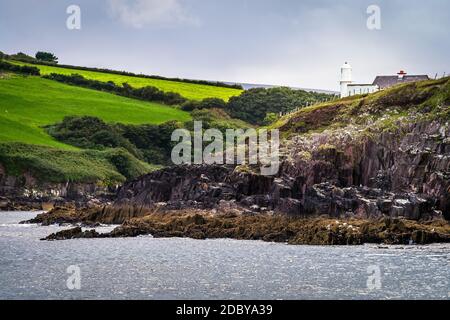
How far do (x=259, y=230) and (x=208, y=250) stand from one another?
886 cm

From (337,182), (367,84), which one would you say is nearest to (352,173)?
(337,182)

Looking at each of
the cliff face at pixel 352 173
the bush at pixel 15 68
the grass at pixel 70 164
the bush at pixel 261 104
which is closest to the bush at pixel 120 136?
the grass at pixel 70 164

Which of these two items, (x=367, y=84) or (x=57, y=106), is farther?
(x=57, y=106)

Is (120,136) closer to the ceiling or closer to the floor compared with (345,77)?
closer to the floor

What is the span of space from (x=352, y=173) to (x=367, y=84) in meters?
38.4

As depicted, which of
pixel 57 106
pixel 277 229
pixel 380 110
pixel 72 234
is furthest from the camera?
pixel 57 106

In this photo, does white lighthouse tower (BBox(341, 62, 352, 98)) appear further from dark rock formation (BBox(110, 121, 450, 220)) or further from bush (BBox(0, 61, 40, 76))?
bush (BBox(0, 61, 40, 76))

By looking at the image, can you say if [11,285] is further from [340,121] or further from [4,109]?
[4,109]

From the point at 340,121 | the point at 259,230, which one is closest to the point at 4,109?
the point at 340,121

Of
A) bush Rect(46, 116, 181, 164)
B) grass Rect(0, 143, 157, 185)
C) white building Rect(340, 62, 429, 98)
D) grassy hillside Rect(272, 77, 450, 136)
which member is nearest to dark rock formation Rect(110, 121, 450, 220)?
grassy hillside Rect(272, 77, 450, 136)

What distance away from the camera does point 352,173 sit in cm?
9225

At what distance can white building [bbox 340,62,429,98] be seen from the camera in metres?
125

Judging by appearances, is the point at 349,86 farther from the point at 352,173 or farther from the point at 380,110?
the point at 352,173

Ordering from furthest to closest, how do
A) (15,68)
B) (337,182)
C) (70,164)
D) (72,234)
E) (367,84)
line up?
(15,68)
(70,164)
(367,84)
(337,182)
(72,234)
